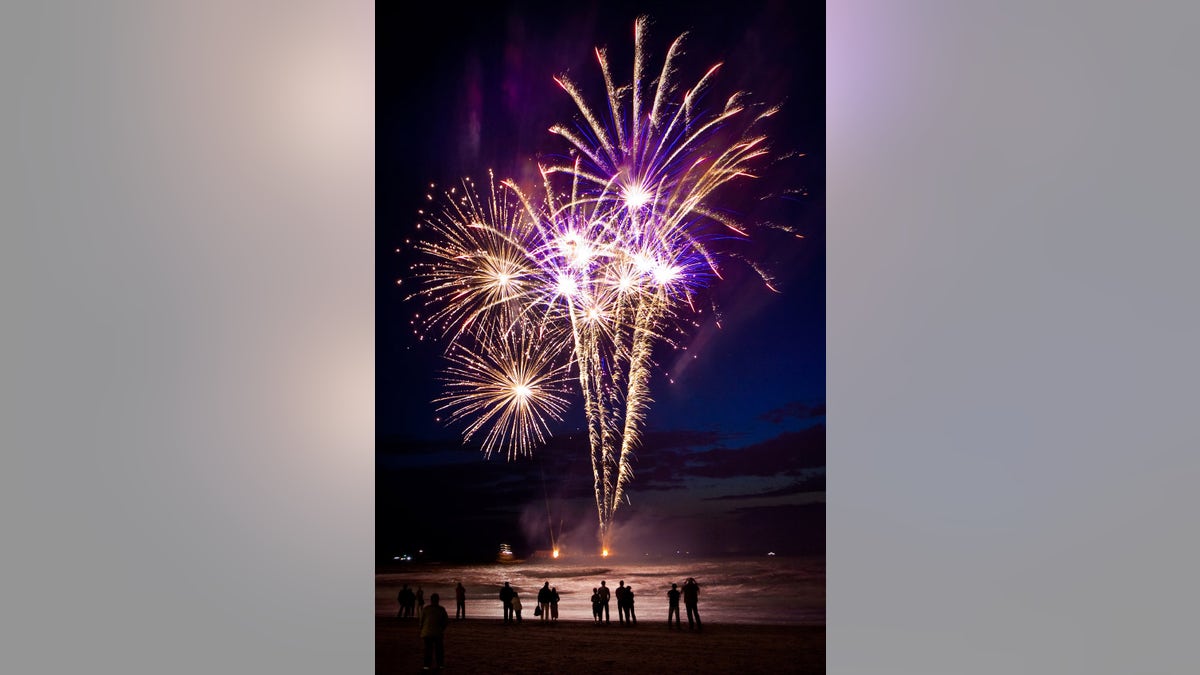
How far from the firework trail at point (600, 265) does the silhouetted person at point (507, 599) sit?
0.61m

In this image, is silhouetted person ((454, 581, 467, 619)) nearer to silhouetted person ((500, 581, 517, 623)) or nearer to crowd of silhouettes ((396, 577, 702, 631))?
crowd of silhouettes ((396, 577, 702, 631))

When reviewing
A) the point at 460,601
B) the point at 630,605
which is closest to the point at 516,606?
the point at 460,601

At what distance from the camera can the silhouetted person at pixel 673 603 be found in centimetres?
415

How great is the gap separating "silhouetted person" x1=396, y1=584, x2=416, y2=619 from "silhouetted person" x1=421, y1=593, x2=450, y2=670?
0.07 m

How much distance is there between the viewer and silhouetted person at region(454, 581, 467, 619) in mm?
4387
